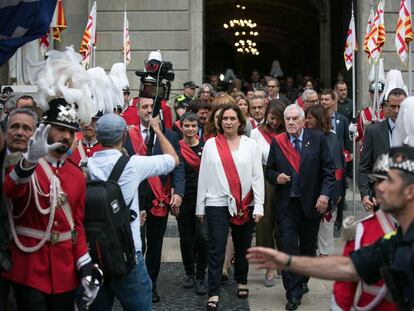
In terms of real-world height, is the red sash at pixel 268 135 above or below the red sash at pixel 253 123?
below

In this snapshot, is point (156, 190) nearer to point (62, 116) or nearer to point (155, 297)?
point (155, 297)

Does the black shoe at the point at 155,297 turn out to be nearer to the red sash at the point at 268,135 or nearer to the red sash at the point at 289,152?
the red sash at the point at 289,152

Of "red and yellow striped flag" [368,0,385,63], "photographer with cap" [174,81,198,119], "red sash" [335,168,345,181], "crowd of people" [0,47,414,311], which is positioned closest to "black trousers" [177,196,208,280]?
"crowd of people" [0,47,414,311]

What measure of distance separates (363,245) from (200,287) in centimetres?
468

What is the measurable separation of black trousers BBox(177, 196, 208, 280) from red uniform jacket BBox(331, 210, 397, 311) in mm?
4513

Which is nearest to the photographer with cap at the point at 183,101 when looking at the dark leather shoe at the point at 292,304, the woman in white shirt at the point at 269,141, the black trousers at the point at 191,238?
the woman in white shirt at the point at 269,141

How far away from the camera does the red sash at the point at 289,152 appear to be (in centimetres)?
858

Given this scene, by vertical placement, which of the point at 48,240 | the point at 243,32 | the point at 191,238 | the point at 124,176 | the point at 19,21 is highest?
the point at 243,32

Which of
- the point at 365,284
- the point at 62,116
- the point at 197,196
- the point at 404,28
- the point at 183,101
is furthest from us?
the point at 183,101

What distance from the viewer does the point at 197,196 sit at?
27.6ft

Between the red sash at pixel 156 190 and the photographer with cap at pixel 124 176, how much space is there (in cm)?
229

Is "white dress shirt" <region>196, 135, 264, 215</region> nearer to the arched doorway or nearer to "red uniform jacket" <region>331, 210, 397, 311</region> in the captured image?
"red uniform jacket" <region>331, 210, 397, 311</region>

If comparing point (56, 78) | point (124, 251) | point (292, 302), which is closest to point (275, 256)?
point (124, 251)

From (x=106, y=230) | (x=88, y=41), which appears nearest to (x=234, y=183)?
(x=106, y=230)
